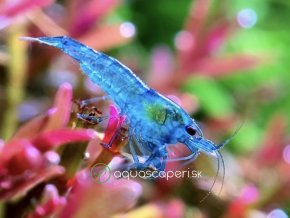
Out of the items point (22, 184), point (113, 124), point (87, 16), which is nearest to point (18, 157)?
point (22, 184)

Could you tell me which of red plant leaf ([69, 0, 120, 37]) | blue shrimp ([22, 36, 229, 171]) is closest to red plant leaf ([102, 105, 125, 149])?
blue shrimp ([22, 36, 229, 171])

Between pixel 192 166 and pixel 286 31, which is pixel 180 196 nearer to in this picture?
pixel 192 166

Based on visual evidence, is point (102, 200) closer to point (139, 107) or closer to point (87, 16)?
point (139, 107)

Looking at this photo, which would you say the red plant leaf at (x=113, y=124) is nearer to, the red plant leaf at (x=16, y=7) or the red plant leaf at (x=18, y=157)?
the red plant leaf at (x=18, y=157)

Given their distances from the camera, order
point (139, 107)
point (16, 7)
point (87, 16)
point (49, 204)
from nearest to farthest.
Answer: point (139, 107) < point (49, 204) < point (16, 7) < point (87, 16)

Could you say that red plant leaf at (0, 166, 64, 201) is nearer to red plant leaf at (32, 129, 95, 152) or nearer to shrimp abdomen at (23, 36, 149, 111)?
red plant leaf at (32, 129, 95, 152)

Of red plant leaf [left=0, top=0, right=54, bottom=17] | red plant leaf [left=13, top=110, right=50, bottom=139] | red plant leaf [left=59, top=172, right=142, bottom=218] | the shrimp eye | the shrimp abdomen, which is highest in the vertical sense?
the shrimp abdomen

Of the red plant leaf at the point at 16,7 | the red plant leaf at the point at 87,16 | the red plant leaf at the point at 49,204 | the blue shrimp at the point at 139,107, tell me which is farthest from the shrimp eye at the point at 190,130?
the red plant leaf at the point at 87,16
